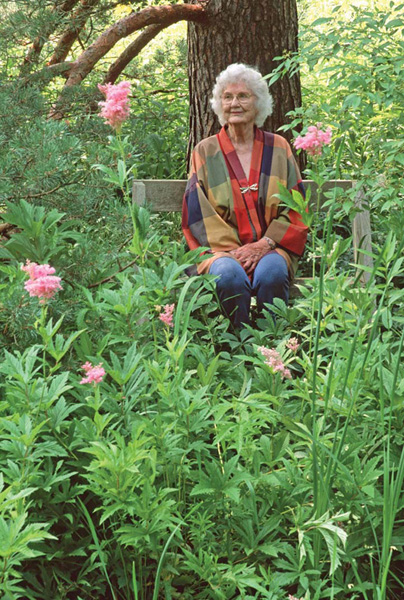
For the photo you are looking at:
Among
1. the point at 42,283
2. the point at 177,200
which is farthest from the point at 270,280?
the point at 42,283

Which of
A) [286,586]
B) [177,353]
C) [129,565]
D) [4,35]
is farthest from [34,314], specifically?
[4,35]

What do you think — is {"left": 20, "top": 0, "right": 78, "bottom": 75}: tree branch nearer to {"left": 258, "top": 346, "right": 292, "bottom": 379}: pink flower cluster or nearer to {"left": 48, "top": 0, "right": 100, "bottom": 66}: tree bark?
{"left": 48, "top": 0, "right": 100, "bottom": 66}: tree bark

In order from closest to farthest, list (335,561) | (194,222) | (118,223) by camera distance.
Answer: (335,561) < (118,223) < (194,222)

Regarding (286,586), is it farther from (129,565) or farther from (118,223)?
(118,223)

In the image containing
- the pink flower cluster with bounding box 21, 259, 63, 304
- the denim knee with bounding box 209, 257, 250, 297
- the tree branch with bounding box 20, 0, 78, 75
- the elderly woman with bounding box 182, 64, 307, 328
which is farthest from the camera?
the elderly woman with bounding box 182, 64, 307, 328

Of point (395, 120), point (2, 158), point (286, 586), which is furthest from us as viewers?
point (395, 120)

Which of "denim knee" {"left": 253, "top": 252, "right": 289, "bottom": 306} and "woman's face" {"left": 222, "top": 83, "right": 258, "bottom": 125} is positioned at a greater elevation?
"woman's face" {"left": 222, "top": 83, "right": 258, "bottom": 125}

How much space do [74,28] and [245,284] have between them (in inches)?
62.3

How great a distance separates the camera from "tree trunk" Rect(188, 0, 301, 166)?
4477mm

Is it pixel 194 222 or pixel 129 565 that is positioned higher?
pixel 194 222

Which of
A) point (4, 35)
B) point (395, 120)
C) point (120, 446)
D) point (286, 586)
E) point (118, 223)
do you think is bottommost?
point (286, 586)

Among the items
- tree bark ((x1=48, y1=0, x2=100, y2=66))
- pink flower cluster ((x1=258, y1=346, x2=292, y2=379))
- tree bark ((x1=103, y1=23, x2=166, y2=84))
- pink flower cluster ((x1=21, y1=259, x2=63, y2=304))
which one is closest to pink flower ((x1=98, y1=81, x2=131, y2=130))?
pink flower cluster ((x1=21, y1=259, x2=63, y2=304))

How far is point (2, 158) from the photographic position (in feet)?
8.56

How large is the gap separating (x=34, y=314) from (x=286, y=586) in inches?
41.7
